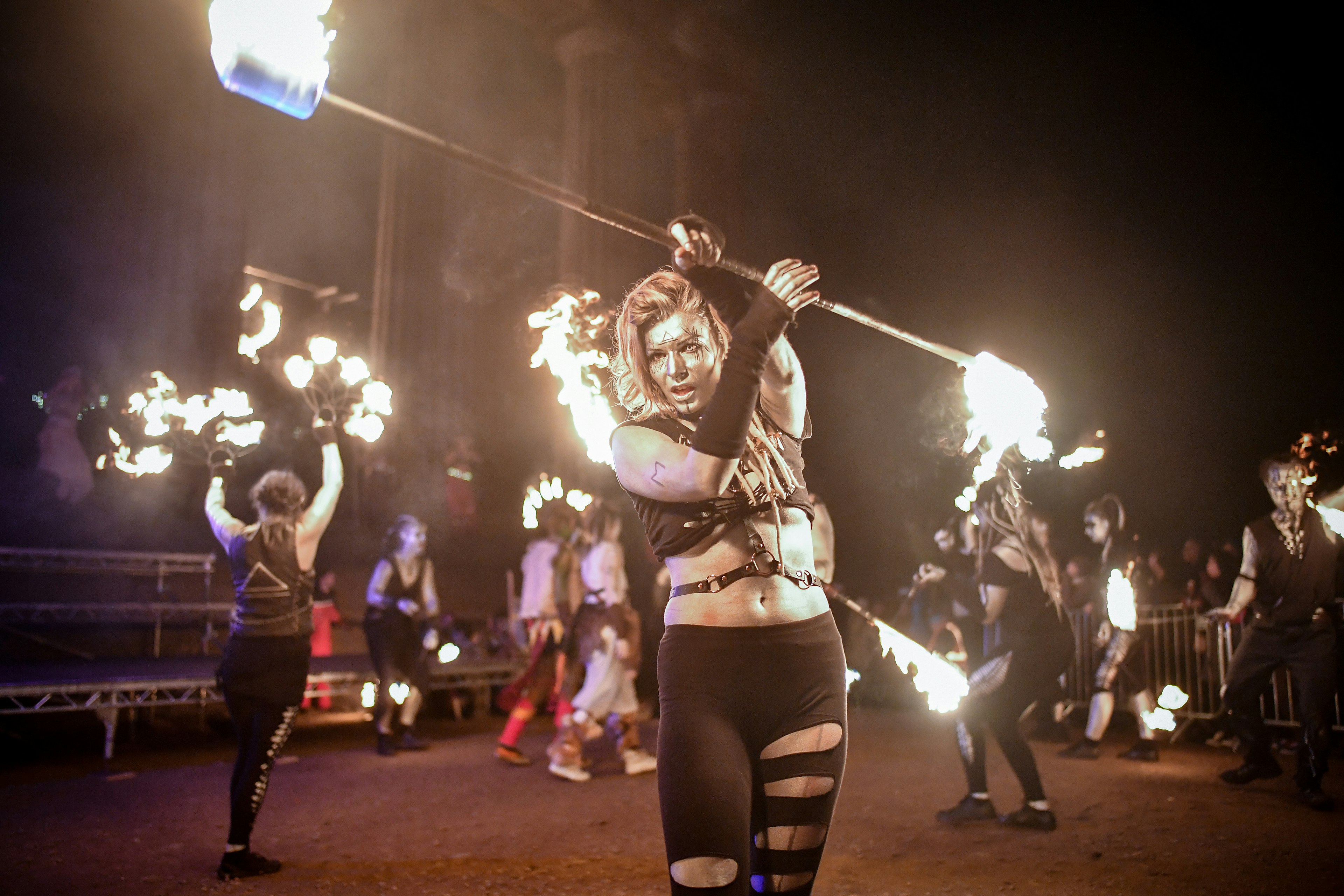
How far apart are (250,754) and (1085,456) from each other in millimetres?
11657

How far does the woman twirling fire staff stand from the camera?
1941 millimetres

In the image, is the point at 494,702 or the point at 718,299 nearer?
the point at 718,299

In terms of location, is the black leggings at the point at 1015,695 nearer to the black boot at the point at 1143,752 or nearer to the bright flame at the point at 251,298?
the black boot at the point at 1143,752

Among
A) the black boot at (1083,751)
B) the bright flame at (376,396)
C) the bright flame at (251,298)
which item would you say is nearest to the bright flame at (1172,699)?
the black boot at (1083,751)

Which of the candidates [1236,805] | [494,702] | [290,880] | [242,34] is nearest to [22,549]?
[494,702]

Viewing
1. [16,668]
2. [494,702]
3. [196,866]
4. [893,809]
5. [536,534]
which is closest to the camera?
[196,866]

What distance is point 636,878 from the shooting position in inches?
182

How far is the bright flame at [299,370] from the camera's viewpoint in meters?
5.31

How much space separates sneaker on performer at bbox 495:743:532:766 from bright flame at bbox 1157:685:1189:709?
284 inches

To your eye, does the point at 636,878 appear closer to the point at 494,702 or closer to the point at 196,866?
the point at 196,866

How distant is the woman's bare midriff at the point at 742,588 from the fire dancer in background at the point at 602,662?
222 inches

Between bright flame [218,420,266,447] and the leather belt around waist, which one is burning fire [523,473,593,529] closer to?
bright flame [218,420,266,447]

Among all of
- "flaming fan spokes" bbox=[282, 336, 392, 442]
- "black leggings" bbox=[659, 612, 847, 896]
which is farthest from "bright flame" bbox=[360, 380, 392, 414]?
"black leggings" bbox=[659, 612, 847, 896]

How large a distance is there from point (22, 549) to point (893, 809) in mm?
10036
